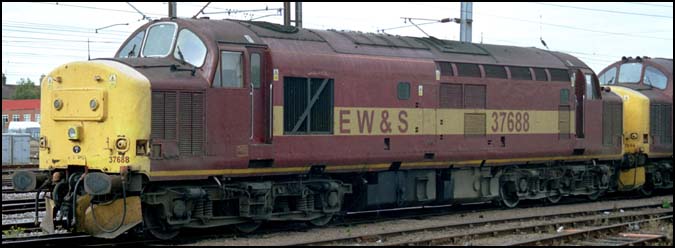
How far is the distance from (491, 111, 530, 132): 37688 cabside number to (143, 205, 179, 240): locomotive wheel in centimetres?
856

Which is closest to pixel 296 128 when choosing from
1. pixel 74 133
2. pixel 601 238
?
pixel 74 133

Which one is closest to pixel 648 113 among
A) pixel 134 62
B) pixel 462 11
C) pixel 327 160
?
pixel 462 11

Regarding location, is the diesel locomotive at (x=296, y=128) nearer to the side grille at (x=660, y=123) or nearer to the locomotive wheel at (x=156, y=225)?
the locomotive wheel at (x=156, y=225)

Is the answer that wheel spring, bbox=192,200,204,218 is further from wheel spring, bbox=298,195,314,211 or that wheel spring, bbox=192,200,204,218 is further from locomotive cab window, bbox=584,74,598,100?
locomotive cab window, bbox=584,74,598,100

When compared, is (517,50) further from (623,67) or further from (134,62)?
(134,62)

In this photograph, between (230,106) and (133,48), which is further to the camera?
(133,48)

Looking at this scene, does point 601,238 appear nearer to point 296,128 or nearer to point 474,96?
point 474,96

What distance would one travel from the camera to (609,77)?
88.4ft

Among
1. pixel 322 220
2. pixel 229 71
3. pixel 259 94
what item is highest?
pixel 229 71

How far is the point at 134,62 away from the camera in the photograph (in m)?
14.5

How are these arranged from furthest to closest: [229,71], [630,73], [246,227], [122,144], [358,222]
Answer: [630,73] < [358,222] < [246,227] < [229,71] < [122,144]

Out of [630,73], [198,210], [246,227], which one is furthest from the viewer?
[630,73]

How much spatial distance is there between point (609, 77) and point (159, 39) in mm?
16349

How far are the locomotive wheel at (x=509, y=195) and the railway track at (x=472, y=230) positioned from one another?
6.37 feet
